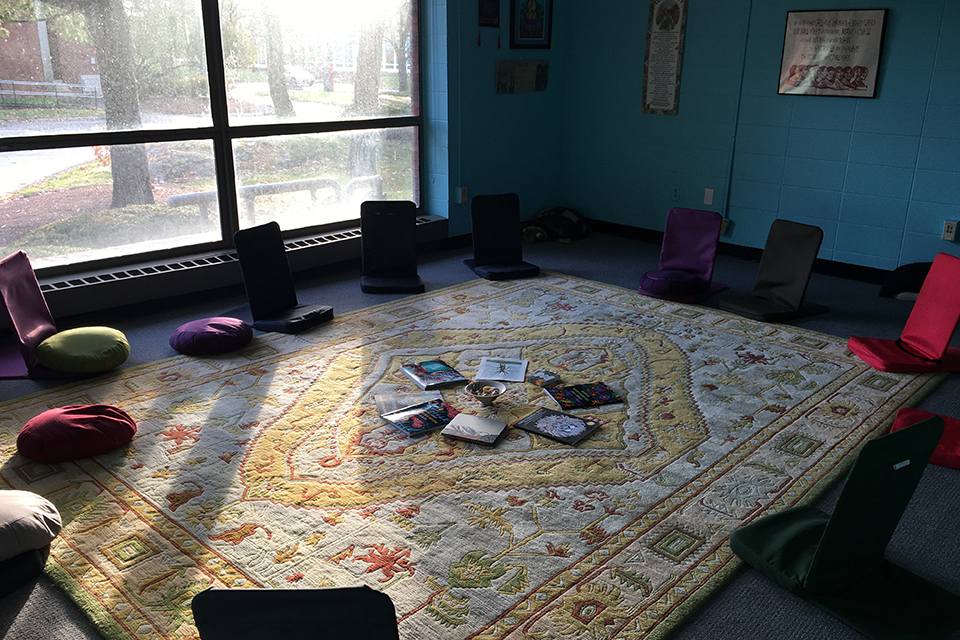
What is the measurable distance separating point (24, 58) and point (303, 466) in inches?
139

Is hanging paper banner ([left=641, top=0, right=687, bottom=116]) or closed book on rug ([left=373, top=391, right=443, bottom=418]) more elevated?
hanging paper banner ([left=641, top=0, right=687, bottom=116])

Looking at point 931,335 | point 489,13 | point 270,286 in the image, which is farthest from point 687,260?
point 270,286

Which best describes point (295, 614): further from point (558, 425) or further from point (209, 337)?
point (209, 337)

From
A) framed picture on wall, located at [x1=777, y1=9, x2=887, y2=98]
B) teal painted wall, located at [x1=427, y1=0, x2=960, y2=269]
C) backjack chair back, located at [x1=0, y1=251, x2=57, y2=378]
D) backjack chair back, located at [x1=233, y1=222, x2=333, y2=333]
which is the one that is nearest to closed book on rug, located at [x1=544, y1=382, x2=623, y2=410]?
backjack chair back, located at [x1=233, y1=222, x2=333, y2=333]

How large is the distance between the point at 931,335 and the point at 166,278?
5.24 metres

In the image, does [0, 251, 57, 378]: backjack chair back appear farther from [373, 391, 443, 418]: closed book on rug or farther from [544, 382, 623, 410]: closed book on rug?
[544, 382, 623, 410]: closed book on rug

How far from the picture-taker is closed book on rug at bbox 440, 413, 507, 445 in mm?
3814

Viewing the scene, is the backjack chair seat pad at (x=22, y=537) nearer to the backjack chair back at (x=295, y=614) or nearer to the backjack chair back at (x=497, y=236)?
the backjack chair back at (x=295, y=614)

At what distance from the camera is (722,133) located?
7.28m

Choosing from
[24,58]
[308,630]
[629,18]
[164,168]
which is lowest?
[308,630]

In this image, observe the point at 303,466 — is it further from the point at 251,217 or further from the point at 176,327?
the point at 251,217

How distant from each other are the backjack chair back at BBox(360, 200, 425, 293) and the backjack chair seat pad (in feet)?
11.7

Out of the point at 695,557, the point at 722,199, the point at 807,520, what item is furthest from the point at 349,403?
the point at 722,199

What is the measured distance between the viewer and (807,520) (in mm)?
3113
